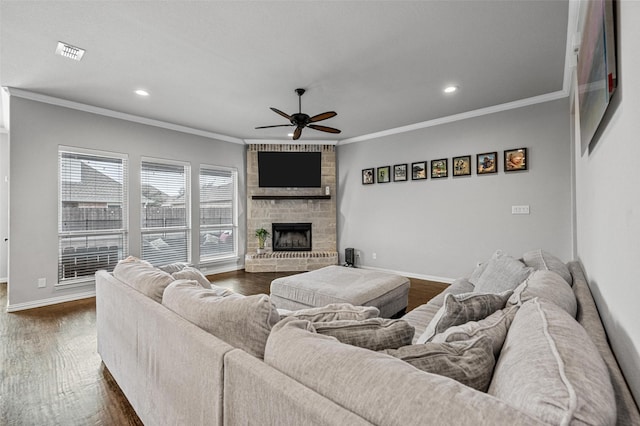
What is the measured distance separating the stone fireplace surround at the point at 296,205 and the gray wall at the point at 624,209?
482 centimetres

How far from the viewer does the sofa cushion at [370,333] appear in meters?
1.01

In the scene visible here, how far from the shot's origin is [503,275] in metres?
2.06

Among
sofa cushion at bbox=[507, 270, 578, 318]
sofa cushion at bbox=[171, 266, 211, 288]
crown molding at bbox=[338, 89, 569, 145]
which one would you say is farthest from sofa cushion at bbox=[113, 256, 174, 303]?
crown molding at bbox=[338, 89, 569, 145]

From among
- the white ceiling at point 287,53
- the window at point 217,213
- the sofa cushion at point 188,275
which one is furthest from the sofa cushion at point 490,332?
the window at point 217,213

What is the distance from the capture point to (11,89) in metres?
3.54

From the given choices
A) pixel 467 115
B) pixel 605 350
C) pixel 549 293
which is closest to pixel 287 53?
pixel 549 293

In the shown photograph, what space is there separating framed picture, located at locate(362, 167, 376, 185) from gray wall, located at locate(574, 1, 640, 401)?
4416 mm

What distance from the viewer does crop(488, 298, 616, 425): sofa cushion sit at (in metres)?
0.52

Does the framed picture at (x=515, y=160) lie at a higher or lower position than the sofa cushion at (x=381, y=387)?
higher

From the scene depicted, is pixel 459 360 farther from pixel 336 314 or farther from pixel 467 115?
pixel 467 115

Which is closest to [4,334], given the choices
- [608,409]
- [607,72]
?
[608,409]

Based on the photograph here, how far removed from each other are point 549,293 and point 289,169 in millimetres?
5150

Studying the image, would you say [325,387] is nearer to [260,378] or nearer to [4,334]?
[260,378]

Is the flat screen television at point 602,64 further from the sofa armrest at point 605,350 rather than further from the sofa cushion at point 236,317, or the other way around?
the sofa cushion at point 236,317
